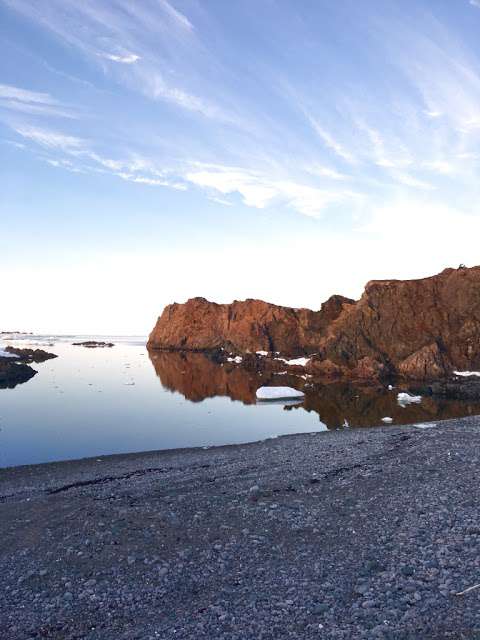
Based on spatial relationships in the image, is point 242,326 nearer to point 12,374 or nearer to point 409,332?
point 409,332

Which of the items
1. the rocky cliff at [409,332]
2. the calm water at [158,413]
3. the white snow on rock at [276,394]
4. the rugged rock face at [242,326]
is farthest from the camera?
the rugged rock face at [242,326]

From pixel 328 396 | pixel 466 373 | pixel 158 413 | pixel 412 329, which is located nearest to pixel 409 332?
pixel 412 329

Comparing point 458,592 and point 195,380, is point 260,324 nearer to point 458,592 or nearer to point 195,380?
point 195,380

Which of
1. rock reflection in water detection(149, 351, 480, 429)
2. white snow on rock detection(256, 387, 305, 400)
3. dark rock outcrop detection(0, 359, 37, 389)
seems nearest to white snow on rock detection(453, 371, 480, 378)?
rock reflection in water detection(149, 351, 480, 429)

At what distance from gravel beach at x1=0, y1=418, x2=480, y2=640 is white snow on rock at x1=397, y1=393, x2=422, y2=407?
914 inches

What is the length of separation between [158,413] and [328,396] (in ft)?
59.4

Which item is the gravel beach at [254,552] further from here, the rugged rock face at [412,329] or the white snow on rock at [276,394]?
the rugged rock face at [412,329]

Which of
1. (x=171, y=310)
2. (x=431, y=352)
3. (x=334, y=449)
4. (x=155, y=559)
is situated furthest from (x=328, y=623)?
(x=171, y=310)

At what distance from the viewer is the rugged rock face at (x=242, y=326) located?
334 feet

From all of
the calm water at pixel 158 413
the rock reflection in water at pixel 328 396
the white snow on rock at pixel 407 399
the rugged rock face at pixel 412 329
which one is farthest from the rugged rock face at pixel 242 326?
the white snow on rock at pixel 407 399

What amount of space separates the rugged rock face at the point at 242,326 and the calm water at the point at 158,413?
43566mm

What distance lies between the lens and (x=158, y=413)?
38781mm

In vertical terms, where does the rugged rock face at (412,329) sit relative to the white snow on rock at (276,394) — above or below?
above

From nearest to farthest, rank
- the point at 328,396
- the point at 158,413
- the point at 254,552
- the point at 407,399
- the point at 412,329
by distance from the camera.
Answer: the point at 254,552
the point at 158,413
the point at 407,399
the point at 328,396
the point at 412,329
